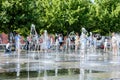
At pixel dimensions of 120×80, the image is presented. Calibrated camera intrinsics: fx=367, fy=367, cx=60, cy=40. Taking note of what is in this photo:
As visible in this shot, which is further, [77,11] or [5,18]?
[77,11]

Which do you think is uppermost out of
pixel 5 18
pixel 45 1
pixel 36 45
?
pixel 45 1

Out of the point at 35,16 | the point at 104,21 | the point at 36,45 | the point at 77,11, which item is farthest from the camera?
the point at 104,21

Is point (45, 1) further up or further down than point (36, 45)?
further up

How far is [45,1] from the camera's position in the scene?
50.2 m

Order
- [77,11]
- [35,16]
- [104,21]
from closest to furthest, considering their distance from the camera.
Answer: [35,16] < [77,11] < [104,21]

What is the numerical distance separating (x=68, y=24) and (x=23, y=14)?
10.9 meters

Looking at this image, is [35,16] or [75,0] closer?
[35,16]

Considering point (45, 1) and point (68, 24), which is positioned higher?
point (45, 1)

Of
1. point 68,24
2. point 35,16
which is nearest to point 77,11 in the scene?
point 68,24

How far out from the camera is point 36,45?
3688 centimetres

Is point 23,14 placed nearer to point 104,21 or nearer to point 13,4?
point 13,4

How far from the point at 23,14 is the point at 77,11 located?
1126 centimetres

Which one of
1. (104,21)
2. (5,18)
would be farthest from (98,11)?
(5,18)

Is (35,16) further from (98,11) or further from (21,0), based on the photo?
(98,11)
